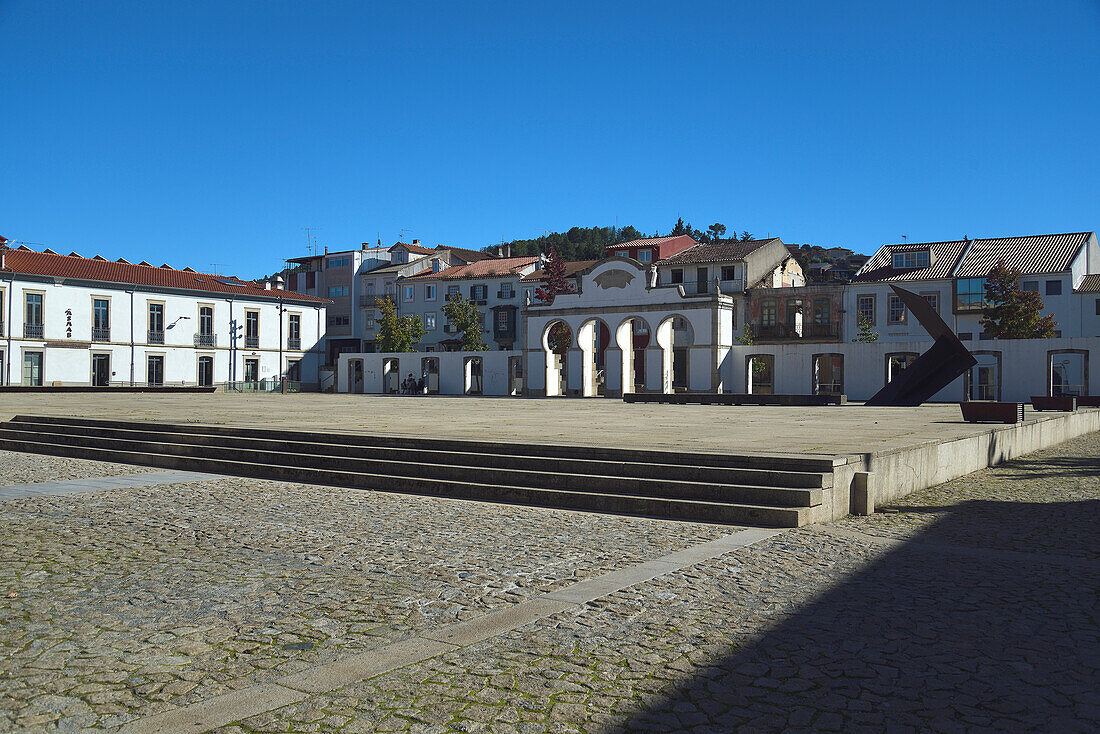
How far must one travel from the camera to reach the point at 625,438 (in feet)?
45.4

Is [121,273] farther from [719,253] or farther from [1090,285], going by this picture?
[1090,285]

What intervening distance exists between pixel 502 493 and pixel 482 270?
61873 mm

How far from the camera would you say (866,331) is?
55688 mm

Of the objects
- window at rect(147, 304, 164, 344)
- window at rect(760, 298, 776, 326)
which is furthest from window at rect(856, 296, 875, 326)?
window at rect(147, 304, 164, 344)

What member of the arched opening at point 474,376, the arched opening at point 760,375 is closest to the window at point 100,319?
the arched opening at point 474,376

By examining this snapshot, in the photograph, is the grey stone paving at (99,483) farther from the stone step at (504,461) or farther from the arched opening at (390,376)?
the arched opening at (390,376)

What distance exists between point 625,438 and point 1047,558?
707cm

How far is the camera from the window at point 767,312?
6003 centimetres

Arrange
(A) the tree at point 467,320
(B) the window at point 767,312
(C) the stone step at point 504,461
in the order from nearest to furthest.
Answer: (C) the stone step at point 504,461 < (B) the window at point 767,312 < (A) the tree at point 467,320

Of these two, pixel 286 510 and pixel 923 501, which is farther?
pixel 923 501

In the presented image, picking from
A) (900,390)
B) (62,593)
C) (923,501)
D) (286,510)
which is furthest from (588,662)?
(900,390)

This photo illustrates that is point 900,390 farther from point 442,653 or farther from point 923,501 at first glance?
point 442,653

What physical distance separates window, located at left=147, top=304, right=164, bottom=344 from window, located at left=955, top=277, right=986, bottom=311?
49.9m

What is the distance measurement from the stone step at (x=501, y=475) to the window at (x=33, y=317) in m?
40.2
